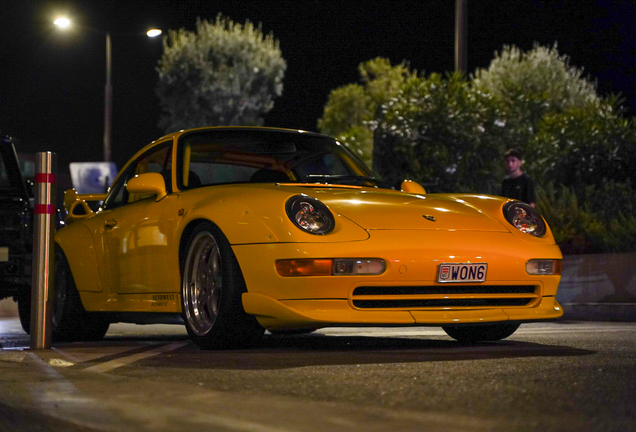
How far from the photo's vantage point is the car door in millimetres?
6789

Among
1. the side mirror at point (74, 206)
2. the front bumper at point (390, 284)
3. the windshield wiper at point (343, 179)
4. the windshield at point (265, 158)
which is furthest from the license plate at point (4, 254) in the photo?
the front bumper at point (390, 284)

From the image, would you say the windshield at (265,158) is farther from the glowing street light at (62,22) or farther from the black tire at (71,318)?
the glowing street light at (62,22)

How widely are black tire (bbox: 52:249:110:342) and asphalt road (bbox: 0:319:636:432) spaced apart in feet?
4.36

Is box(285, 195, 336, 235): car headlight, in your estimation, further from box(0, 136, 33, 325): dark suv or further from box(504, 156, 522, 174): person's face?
box(504, 156, 522, 174): person's face

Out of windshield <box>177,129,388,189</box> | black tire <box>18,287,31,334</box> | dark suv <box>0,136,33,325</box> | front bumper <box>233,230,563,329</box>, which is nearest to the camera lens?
front bumper <box>233,230,563,329</box>

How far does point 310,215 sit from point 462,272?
0.90 metres

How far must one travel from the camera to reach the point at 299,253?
5809 mm

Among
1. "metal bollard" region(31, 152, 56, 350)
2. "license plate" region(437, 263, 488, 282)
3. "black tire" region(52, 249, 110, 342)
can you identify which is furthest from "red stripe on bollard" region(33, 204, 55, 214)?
"license plate" region(437, 263, 488, 282)

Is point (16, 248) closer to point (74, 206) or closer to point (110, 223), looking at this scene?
point (74, 206)

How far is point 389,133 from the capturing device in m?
16.2

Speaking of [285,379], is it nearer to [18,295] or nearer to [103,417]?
[103,417]

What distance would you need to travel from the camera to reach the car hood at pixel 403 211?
6.11 meters

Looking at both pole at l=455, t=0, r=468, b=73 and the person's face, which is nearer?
the person's face

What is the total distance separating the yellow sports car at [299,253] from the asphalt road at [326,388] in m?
0.23
